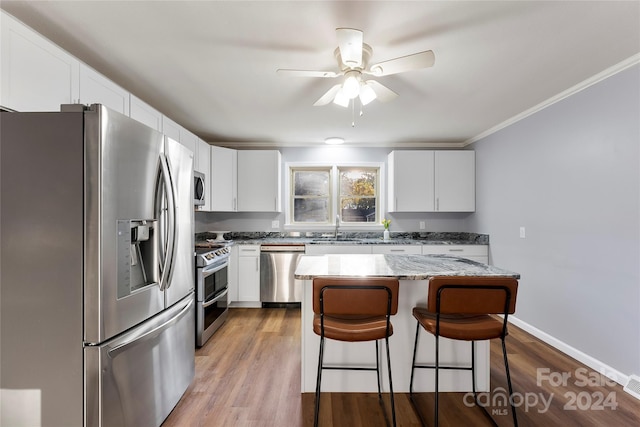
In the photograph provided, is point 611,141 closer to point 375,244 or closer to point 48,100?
point 375,244

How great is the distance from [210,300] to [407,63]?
9.07ft

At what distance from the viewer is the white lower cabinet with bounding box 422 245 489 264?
381 cm

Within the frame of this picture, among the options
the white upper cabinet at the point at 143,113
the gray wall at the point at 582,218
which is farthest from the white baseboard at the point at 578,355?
the white upper cabinet at the point at 143,113

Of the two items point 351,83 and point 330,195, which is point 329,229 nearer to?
point 330,195

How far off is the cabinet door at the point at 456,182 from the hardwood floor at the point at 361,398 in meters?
2.09

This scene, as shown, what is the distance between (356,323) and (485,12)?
1.93 metres

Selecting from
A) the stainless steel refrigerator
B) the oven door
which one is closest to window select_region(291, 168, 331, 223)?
the oven door

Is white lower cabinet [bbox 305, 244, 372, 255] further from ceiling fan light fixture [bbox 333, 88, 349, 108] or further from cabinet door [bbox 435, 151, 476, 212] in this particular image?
ceiling fan light fixture [bbox 333, 88, 349, 108]

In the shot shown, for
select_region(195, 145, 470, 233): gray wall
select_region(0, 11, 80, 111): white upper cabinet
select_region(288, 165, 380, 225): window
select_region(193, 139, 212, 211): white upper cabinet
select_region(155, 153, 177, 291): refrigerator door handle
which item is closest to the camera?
select_region(0, 11, 80, 111): white upper cabinet

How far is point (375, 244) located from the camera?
3.84 metres

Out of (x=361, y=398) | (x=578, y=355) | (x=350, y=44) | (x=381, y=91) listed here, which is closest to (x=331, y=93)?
(x=381, y=91)

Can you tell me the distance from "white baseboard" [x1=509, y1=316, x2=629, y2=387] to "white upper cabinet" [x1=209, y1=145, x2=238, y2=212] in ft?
13.0

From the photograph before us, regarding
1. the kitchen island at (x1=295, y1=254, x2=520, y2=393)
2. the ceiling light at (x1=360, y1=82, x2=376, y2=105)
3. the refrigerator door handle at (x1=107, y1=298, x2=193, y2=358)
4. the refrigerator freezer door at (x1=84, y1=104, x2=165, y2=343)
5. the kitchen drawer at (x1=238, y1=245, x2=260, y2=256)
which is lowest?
the kitchen island at (x1=295, y1=254, x2=520, y2=393)

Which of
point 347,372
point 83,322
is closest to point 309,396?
point 347,372
